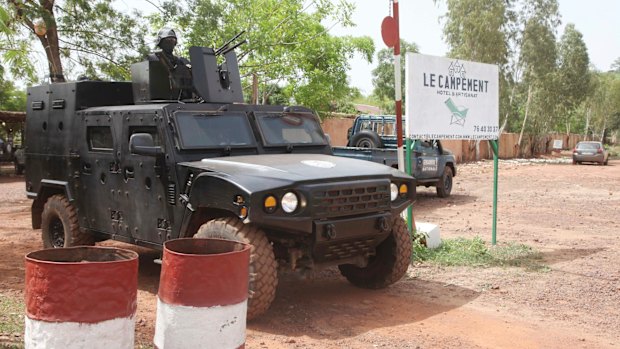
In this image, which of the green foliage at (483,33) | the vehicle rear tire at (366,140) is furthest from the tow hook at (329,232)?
the green foliage at (483,33)

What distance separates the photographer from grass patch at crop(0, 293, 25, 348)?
4.46 meters

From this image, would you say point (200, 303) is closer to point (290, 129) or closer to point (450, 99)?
point (290, 129)

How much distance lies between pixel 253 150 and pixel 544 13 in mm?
41933

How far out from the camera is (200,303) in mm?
3398

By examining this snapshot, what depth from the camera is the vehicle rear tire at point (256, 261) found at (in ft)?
16.9

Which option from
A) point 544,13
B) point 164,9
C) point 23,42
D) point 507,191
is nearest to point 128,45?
point 164,9

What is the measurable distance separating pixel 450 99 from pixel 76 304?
6225mm

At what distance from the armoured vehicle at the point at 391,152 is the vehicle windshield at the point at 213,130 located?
718 cm

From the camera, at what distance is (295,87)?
64.5 ft

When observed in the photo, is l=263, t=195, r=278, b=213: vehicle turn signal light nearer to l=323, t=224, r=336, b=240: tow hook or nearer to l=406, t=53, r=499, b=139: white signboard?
l=323, t=224, r=336, b=240: tow hook

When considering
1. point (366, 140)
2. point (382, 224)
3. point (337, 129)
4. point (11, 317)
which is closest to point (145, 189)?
point (11, 317)

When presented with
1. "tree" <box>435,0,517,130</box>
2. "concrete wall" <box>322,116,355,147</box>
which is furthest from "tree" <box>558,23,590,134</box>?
"concrete wall" <box>322,116,355,147</box>

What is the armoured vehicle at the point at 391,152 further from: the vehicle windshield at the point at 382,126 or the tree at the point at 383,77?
the tree at the point at 383,77

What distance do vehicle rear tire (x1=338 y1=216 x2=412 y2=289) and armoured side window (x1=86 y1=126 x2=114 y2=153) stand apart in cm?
285
